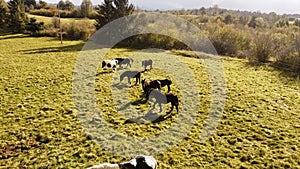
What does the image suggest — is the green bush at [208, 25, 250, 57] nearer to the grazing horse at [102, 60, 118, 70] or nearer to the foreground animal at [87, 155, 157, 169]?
the grazing horse at [102, 60, 118, 70]

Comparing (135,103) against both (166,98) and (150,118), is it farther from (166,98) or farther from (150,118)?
(166,98)

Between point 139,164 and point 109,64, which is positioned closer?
point 139,164

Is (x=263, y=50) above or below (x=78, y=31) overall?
below

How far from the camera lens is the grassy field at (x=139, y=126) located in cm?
842

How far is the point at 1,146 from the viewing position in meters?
8.81

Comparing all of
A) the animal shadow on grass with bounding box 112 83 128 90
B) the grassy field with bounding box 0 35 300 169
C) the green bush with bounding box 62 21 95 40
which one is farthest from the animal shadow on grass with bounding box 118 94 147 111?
the green bush with bounding box 62 21 95 40

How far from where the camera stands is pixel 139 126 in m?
10.7

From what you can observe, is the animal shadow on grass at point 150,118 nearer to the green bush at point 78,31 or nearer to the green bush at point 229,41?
the green bush at point 229,41

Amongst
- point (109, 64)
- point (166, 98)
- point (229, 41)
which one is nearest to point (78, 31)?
point (229, 41)

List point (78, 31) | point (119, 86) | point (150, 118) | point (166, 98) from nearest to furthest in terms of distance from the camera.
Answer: point (150, 118) < point (166, 98) < point (119, 86) < point (78, 31)

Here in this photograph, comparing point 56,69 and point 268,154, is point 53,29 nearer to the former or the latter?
point 56,69

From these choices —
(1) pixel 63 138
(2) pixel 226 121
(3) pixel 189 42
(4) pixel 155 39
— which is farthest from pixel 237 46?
(1) pixel 63 138

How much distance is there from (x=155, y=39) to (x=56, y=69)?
62.0 ft

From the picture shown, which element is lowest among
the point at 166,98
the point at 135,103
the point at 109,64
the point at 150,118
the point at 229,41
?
the point at 150,118
